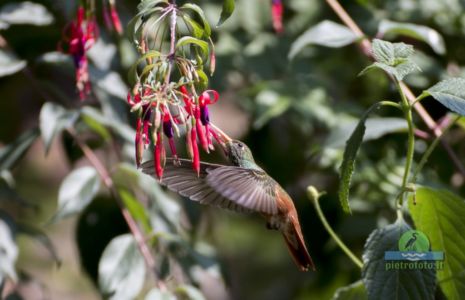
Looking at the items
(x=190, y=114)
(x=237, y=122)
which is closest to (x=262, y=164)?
(x=190, y=114)

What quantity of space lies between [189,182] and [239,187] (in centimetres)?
15

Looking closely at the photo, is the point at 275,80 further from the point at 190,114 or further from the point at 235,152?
the point at 190,114

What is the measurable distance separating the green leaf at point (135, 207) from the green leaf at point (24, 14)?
1.28 feet

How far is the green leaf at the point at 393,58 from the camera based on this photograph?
1.05 metres

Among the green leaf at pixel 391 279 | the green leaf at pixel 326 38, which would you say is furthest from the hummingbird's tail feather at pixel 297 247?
the green leaf at pixel 326 38

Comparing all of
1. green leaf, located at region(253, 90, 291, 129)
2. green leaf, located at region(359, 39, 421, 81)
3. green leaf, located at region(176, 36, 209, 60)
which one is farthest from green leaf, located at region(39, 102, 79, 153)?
green leaf, located at region(359, 39, 421, 81)

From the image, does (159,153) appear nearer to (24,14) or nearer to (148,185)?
(148,185)

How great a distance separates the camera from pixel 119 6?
1.92 meters

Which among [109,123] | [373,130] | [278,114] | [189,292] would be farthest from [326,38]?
[189,292]

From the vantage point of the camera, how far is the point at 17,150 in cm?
164

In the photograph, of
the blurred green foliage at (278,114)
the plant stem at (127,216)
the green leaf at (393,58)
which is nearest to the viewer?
the green leaf at (393,58)

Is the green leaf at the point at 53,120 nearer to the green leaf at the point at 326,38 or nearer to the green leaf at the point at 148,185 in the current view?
the green leaf at the point at 148,185

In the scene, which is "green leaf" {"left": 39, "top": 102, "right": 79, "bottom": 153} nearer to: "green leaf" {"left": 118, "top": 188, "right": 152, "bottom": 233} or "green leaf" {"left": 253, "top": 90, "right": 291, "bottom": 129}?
"green leaf" {"left": 118, "top": 188, "right": 152, "bottom": 233}

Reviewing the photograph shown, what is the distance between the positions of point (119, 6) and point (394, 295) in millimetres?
1093
